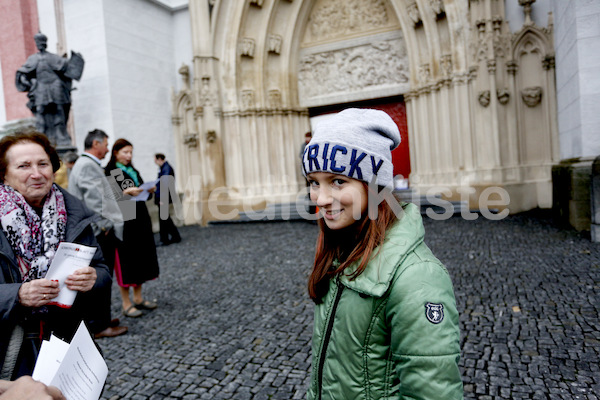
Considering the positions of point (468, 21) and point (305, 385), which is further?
point (468, 21)

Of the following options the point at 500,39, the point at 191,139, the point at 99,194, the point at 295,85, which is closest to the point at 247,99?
the point at 295,85

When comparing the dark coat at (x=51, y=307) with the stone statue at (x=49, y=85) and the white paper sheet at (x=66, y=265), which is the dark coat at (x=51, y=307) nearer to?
the white paper sheet at (x=66, y=265)

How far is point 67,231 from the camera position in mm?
1898

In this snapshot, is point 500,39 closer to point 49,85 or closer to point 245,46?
point 245,46

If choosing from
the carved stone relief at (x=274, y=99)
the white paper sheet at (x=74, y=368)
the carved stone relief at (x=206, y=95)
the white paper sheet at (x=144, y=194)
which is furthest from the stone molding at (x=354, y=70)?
the white paper sheet at (x=74, y=368)

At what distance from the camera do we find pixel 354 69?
11.3 m

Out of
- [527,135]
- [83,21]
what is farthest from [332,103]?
[83,21]

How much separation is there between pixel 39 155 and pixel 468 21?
8.89 meters

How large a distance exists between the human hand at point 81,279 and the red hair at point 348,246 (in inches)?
36.7

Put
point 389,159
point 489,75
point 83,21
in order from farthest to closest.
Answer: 1. point 83,21
2. point 489,75
3. point 389,159

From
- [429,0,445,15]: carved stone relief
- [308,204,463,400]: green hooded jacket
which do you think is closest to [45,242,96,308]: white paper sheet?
[308,204,463,400]: green hooded jacket

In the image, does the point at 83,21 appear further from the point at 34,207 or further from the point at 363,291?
the point at 363,291

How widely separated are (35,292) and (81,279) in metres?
0.16

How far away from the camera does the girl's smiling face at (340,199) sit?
1.26 metres
